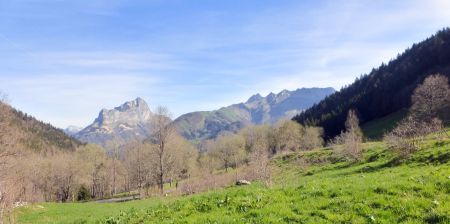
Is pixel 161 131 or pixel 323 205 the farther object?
pixel 161 131

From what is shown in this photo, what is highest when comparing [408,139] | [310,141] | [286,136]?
[286,136]

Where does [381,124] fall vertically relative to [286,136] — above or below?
above

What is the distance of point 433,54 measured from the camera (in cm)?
17475

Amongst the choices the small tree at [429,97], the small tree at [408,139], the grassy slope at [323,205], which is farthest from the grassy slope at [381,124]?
the grassy slope at [323,205]

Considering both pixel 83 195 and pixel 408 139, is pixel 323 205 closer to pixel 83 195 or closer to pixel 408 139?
pixel 408 139

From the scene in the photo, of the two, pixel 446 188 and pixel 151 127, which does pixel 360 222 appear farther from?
pixel 151 127

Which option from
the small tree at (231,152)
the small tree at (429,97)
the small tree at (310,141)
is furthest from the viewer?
the small tree at (231,152)

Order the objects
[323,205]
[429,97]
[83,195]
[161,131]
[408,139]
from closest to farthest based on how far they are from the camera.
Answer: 1. [323,205]
2. [408,139]
3. [161,131]
4. [429,97]
5. [83,195]

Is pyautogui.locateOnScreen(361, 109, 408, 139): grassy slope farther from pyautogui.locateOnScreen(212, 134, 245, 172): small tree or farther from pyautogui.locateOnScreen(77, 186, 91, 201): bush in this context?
pyautogui.locateOnScreen(77, 186, 91, 201): bush

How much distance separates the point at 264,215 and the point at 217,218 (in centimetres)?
194

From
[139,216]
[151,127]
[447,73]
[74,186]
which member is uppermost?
[447,73]

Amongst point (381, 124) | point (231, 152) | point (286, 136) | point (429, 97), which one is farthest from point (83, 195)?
point (381, 124)

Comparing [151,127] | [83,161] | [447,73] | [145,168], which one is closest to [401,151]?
[151,127]

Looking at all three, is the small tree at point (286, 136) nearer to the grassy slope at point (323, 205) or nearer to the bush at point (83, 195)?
the bush at point (83, 195)
